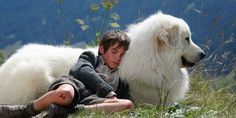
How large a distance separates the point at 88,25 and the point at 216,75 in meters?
2.23

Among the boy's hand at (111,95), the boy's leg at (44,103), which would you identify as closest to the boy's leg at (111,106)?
the boy's hand at (111,95)

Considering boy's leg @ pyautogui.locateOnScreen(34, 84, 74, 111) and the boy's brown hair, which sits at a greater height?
the boy's brown hair

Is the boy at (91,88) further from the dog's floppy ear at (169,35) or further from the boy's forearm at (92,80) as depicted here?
the dog's floppy ear at (169,35)

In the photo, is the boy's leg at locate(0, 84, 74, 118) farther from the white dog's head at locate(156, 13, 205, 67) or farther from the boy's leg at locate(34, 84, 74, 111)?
the white dog's head at locate(156, 13, 205, 67)

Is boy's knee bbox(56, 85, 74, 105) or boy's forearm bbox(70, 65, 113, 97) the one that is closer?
boy's knee bbox(56, 85, 74, 105)

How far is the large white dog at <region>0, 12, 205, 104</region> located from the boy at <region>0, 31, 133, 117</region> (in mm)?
185

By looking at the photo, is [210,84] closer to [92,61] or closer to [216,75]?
[216,75]

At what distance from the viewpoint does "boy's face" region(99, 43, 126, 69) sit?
6457 mm

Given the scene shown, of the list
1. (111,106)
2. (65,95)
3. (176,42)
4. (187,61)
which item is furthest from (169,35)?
(65,95)

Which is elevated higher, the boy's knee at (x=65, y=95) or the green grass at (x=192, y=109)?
the boy's knee at (x=65, y=95)

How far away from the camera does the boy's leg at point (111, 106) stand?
5.56 meters

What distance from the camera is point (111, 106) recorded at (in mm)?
5609

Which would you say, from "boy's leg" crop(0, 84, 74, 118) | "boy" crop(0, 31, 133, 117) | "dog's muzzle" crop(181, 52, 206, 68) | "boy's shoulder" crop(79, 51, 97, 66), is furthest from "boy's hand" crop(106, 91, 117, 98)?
"dog's muzzle" crop(181, 52, 206, 68)

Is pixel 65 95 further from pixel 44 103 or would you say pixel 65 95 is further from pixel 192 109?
pixel 192 109
